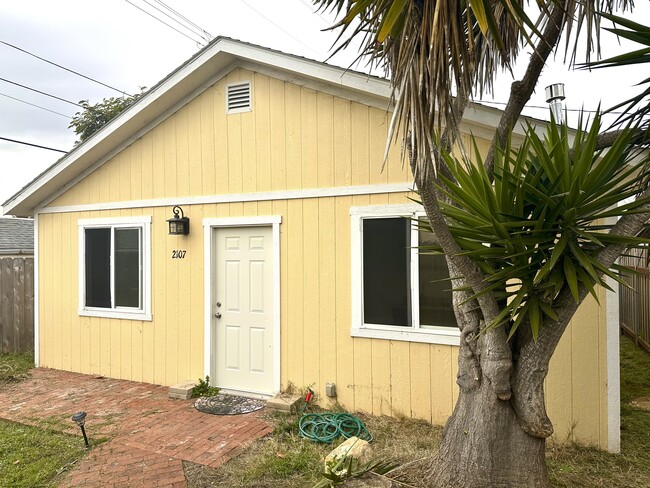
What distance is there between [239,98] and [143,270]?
272cm

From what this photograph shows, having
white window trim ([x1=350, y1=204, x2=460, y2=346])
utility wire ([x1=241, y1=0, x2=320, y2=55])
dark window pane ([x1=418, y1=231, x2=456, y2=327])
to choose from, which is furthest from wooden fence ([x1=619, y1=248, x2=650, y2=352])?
utility wire ([x1=241, y1=0, x2=320, y2=55])

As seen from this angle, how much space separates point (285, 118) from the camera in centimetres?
524

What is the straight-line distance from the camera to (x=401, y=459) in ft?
11.5

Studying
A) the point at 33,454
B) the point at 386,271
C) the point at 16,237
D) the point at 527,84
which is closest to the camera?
the point at 527,84

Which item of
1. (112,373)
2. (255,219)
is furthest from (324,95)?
(112,373)

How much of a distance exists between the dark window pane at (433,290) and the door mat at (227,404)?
219cm

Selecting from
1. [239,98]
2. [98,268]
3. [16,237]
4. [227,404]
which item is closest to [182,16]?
[16,237]

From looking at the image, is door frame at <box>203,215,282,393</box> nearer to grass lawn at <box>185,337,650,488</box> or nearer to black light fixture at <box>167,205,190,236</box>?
black light fixture at <box>167,205,190,236</box>

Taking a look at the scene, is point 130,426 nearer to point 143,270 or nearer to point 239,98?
point 143,270

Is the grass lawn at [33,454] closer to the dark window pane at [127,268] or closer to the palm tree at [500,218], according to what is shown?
the dark window pane at [127,268]

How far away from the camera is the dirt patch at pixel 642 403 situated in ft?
16.3

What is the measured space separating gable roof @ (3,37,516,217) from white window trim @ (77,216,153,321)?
817 millimetres

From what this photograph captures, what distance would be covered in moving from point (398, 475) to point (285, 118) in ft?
12.9

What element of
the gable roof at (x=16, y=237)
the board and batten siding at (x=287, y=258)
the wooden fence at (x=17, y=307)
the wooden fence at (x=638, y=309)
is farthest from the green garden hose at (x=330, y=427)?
the gable roof at (x=16, y=237)
